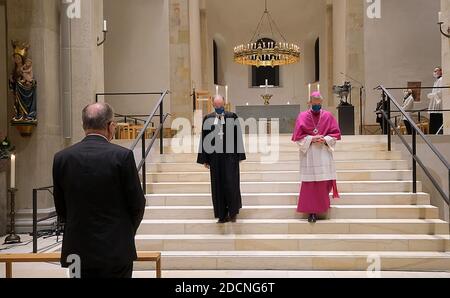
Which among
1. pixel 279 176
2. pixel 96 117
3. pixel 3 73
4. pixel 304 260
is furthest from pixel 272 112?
pixel 96 117

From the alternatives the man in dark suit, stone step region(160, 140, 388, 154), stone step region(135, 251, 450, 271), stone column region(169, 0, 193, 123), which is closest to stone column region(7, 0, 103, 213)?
stone step region(160, 140, 388, 154)

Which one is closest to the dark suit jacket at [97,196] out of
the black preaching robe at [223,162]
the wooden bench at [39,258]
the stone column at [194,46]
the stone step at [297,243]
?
the wooden bench at [39,258]

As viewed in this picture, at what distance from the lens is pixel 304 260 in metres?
6.06

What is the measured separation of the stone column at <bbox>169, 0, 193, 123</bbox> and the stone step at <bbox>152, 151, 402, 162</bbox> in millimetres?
6182

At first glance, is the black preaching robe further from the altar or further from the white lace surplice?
the altar

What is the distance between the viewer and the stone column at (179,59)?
15.0 m

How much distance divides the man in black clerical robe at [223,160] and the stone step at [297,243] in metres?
0.39

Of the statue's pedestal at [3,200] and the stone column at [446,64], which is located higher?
the stone column at [446,64]

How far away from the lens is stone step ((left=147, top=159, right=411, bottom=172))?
8.16m

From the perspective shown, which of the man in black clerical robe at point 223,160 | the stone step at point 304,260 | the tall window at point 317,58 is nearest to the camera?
the stone step at point 304,260

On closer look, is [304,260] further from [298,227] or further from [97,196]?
[97,196]

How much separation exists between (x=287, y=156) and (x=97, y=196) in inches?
237

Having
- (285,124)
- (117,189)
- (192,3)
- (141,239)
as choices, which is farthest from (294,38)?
(117,189)

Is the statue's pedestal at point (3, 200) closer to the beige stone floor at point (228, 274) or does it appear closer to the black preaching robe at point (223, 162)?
the beige stone floor at point (228, 274)
